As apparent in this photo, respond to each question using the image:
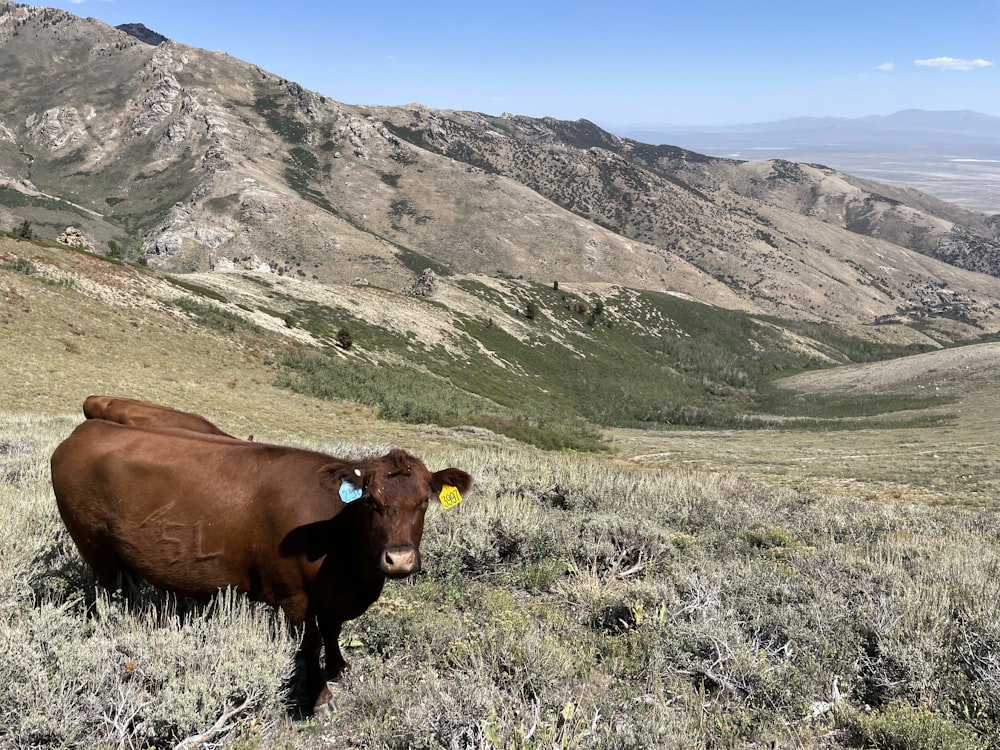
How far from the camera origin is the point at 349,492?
479 cm

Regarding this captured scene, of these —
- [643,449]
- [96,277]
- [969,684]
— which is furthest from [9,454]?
[643,449]

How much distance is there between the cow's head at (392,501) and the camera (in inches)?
178

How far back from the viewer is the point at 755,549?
9195mm

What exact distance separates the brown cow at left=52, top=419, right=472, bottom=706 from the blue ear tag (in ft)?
0.28

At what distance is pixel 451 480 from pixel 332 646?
208 cm

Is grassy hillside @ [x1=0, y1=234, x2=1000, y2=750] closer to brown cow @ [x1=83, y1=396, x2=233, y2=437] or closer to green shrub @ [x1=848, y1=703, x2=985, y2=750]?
green shrub @ [x1=848, y1=703, x2=985, y2=750]

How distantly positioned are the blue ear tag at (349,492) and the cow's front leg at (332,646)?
1476mm

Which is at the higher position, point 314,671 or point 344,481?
point 344,481

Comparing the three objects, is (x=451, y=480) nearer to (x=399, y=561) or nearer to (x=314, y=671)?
(x=399, y=561)

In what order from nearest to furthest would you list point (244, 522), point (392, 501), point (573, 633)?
point (392, 501) < point (244, 522) < point (573, 633)

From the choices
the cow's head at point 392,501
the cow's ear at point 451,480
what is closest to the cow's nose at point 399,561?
the cow's head at point 392,501

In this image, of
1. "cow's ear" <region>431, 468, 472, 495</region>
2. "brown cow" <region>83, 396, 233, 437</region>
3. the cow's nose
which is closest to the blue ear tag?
the cow's nose

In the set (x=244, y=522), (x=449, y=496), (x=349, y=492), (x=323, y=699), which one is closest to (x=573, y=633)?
(x=449, y=496)

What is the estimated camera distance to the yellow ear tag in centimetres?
511
